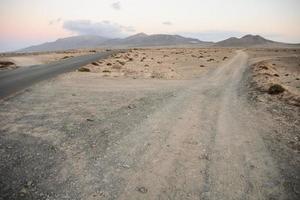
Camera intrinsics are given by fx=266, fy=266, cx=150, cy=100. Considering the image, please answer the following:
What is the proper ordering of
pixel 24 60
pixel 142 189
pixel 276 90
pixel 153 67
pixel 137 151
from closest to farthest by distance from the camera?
1. pixel 142 189
2. pixel 137 151
3. pixel 276 90
4. pixel 153 67
5. pixel 24 60

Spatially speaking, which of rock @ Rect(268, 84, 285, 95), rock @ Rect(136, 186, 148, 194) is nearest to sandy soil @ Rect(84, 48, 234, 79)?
rock @ Rect(268, 84, 285, 95)

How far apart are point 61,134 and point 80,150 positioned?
57.9 inches

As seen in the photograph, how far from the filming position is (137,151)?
7.04 metres

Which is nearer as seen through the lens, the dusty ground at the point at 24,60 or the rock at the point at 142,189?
the rock at the point at 142,189

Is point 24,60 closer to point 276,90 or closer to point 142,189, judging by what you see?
point 276,90

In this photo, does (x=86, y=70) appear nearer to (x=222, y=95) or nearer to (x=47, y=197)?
(x=222, y=95)

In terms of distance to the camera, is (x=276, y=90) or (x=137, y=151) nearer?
(x=137, y=151)

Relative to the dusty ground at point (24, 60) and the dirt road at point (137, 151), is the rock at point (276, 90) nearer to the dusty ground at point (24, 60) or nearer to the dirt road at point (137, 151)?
the dirt road at point (137, 151)

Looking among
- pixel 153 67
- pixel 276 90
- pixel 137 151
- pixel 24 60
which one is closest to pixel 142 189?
pixel 137 151

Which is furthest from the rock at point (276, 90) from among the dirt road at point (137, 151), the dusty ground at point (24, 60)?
the dusty ground at point (24, 60)

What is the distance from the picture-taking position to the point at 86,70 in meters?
25.5

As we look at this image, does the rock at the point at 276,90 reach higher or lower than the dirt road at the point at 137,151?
higher

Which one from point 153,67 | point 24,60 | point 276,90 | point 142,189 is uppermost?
point 276,90

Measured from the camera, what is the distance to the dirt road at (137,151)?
5363mm
